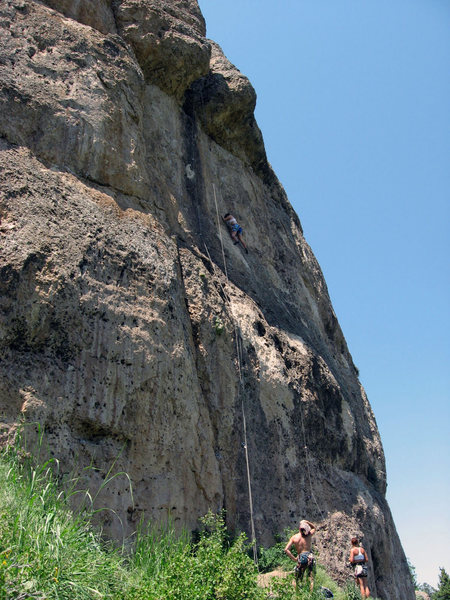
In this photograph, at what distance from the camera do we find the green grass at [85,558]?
5.26m

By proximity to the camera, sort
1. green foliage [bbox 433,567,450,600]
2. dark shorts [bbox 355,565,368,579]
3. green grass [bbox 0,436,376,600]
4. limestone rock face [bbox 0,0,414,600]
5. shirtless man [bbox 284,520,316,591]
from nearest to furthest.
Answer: green grass [bbox 0,436,376,600] → limestone rock face [bbox 0,0,414,600] → shirtless man [bbox 284,520,316,591] → dark shorts [bbox 355,565,368,579] → green foliage [bbox 433,567,450,600]

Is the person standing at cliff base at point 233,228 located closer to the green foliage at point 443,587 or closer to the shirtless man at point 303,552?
the shirtless man at point 303,552

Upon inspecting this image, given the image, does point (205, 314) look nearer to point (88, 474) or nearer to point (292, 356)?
point (292, 356)

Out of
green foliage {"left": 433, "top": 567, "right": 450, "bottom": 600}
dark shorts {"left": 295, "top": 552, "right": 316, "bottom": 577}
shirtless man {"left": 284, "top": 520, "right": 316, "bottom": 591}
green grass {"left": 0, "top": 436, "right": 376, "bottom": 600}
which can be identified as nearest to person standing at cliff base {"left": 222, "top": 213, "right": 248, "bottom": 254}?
shirtless man {"left": 284, "top": 520, "right": 316, "bottom": 591}

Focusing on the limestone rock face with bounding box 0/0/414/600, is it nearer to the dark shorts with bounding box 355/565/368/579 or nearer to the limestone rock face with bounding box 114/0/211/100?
the limestone rock face with bounding box 114/0/211/100

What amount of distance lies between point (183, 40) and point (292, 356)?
276 inches

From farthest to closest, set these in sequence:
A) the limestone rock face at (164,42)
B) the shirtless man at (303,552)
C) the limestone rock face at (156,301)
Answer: the limestone rock face at (164,42)
the shirtless man at (303,552)
the limestone rock face at (156,301)

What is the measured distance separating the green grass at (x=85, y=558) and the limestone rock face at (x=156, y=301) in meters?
0.40

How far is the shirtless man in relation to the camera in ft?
28.5

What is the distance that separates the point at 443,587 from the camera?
33000 millimetres

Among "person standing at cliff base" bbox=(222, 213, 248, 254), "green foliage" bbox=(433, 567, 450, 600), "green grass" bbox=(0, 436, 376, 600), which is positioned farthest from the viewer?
"green foliage" bbox=(433, 567, 450, 600)

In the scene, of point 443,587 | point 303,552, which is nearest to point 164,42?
point 303,552

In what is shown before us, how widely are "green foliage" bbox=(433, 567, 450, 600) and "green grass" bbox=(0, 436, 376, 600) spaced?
28.3 meters

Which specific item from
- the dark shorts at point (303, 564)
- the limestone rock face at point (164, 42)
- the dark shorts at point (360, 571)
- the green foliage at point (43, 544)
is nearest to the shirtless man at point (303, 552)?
the dark shorts at point (303, 564)
